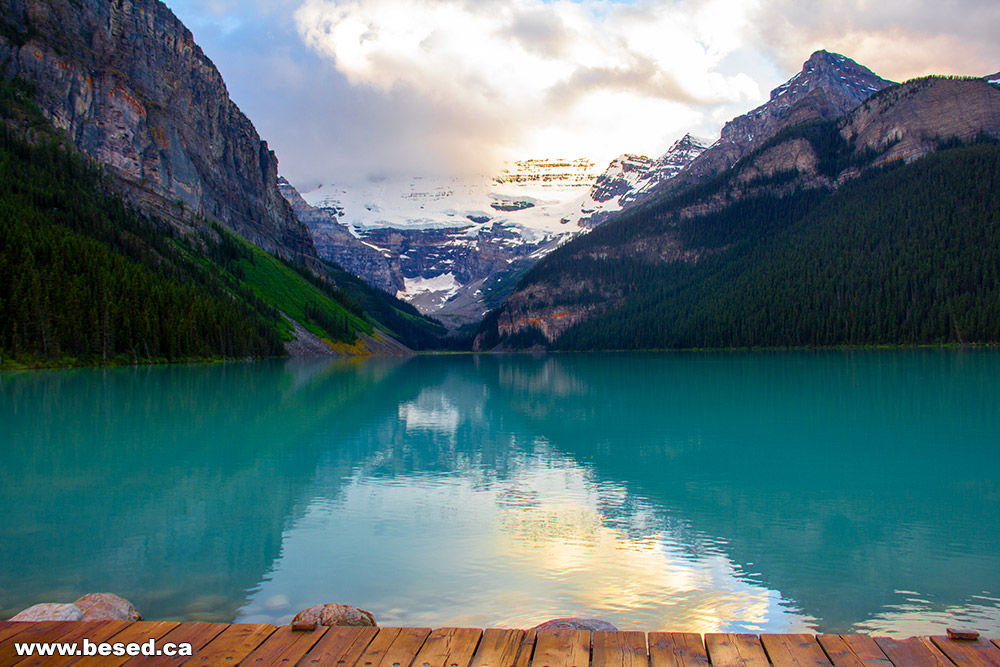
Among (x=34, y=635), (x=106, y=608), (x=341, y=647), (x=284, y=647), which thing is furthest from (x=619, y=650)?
(x=106, y=608)

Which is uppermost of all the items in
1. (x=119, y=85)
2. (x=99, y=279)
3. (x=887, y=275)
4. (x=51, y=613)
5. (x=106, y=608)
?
(x=119, y=85)

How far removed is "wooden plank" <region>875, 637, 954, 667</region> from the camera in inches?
252

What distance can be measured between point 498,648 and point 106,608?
20.3ft

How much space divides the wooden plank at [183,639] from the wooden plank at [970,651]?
25.2 feet

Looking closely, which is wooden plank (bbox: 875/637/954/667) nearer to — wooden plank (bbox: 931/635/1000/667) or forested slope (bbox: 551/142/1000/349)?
wooden plank (bbox: 931/635/1000/667)

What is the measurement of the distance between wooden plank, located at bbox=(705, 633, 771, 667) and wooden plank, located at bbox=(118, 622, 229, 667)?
209 inches

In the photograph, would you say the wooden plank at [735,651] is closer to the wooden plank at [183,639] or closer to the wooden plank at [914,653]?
the wooden plank at [914,653]

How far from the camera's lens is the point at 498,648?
22.1ft

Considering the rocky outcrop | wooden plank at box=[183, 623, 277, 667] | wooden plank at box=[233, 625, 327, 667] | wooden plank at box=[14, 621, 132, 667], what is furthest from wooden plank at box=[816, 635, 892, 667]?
the rocky outcrop

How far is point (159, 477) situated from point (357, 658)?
16.9m

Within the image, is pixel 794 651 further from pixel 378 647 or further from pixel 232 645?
pixel 232 645

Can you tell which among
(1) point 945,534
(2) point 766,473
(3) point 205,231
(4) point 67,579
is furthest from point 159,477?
(3) point 205,231

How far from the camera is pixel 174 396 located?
46.2 m

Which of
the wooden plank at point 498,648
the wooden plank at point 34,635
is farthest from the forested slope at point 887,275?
the wooden plank at point 34,635
